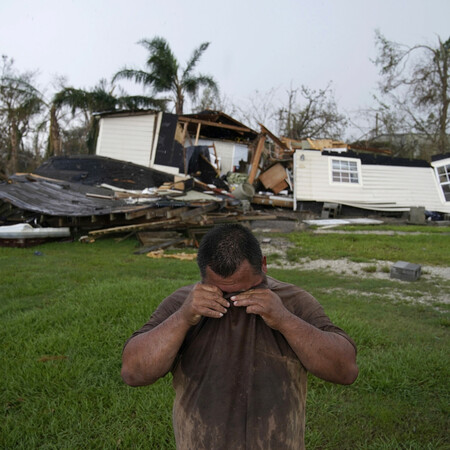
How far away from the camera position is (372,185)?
18875 millimetres

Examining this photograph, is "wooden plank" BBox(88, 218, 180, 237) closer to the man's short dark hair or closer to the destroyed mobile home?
the destroyed mobile home

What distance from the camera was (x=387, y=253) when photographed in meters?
9.81

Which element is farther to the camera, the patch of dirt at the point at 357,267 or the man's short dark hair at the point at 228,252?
the patch of dirt at the point at 357,267

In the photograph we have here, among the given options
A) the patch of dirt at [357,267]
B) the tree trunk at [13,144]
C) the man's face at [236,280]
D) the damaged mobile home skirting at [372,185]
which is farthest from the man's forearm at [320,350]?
the tree trunk at [13,144]

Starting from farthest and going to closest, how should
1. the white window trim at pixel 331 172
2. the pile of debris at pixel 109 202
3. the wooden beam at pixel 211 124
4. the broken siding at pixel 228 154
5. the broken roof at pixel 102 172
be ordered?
the broken siding at pixel 228 154
the wooden beam at pixel 211 124
the white window trim at pixel 331 172
the broken roof at pixel 102 172
the pile of debris at pixel 109 202

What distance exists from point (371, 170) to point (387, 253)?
10.3 metres

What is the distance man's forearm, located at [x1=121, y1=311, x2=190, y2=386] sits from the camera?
132cm

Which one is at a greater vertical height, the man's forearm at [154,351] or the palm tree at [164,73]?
the palm tree at [164,73]

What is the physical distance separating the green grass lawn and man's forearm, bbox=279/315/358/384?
161 cm

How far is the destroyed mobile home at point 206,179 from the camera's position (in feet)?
42.6

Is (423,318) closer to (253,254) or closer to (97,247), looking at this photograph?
(253,254)

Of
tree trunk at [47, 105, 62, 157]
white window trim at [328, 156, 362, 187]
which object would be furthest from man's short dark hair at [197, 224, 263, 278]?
tree trunk at [47, 105, 62, 157]

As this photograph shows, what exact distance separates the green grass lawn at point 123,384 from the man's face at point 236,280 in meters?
1.84

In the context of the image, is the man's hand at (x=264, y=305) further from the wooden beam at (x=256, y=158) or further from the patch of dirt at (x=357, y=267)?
the wooden beam at (x=256, y=158)
